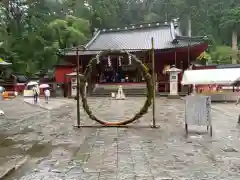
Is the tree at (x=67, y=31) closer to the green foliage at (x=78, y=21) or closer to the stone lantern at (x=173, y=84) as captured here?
the green foliage at (x=78, y=21)

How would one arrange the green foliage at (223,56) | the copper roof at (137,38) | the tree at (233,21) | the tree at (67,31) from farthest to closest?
the tree at (233,21), the green foliage at (223,56), the tree at (67,31), the copper roof at (137,38)

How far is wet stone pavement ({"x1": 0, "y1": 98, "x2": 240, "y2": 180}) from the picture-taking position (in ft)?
18.5

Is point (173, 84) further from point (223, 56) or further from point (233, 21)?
point (233, 21)

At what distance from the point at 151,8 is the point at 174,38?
3446cm

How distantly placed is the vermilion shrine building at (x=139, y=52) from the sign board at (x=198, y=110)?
20636 mm

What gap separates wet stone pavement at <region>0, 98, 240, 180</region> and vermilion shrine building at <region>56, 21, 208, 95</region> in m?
20.6

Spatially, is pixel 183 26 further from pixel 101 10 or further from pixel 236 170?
pixel 236 170

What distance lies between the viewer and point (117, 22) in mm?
60219

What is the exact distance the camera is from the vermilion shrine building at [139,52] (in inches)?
1236

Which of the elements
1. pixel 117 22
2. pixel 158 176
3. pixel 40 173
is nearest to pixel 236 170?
pixel 158 176

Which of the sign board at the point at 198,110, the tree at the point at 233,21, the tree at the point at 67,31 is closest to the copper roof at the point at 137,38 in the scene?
the tree at the point at 67,31

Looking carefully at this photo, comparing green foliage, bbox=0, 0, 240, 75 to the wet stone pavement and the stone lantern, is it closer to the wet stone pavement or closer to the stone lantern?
the stone lantern

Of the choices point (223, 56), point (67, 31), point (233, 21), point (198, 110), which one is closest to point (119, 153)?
point (198, 110)

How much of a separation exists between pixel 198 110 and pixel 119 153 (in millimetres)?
3432
